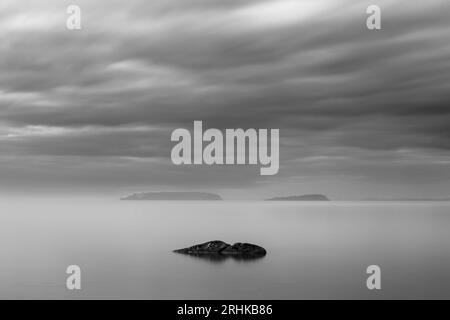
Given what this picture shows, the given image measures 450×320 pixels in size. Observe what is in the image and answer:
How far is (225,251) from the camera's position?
6862 cm

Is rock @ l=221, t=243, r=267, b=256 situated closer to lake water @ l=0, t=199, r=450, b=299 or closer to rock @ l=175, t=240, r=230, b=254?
rock @ l=175, t=240, r=230, b=254

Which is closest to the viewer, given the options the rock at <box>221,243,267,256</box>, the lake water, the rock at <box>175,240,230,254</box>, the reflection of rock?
the lake water

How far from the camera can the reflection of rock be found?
6697 cm

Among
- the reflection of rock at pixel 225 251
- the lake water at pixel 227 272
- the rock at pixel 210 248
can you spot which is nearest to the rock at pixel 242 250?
the reflection of rock at pixel 225 251

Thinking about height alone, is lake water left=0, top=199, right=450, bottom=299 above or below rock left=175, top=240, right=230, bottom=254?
below

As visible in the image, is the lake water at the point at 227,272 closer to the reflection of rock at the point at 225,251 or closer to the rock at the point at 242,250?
the reflection of rock at the point at 225,251

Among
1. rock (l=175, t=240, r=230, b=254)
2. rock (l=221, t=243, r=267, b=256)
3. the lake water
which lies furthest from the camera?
rock (l=175, t=240, r=230, b=254)

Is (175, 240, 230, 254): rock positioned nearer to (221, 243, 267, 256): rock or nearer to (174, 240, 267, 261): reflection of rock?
(174, 240, 267, 261): reflection of rock

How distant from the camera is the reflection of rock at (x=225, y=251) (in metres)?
67.0

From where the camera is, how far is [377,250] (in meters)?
88.2

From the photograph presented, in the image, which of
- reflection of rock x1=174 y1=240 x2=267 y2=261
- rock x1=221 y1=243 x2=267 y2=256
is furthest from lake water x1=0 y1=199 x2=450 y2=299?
rock x1=221 y1=243 x2=267 y2=256

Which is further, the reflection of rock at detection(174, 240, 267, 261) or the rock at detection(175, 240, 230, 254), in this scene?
the rock at detection(175, 240, 230, 254)

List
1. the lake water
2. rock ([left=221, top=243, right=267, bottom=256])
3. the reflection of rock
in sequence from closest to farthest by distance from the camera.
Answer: the lake water, the reflection of rock, rock ([left=221, top=243, right=267, bottom=256])

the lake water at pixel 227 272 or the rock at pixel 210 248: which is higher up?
the rock at pixel 210 248
